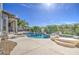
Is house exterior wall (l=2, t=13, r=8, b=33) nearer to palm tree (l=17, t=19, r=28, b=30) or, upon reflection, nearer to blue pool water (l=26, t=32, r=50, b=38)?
palm tree (l=17, t=19, r=28, b=30)

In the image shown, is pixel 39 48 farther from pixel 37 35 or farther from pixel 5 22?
pixel 5 22

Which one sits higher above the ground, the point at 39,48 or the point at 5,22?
the point at 5,22

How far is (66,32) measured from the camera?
3.85 m

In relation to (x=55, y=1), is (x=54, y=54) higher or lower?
lower

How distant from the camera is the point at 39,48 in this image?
385cm

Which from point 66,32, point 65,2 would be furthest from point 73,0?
point 66,32

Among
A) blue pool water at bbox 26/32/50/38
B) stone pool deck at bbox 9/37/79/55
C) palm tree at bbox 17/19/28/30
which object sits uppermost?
palm tree at bbox 17/19/28/30

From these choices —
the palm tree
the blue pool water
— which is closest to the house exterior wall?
the palm tree

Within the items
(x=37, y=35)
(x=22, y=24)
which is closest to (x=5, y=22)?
(x=22, y=24)

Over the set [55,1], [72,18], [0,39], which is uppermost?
[55,1]

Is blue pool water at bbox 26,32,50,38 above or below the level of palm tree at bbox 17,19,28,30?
below

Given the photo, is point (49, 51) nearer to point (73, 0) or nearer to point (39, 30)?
point (39, 30)

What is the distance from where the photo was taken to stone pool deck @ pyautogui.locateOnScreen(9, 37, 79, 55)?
3.83 metres
